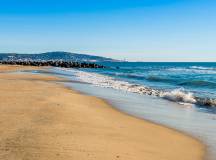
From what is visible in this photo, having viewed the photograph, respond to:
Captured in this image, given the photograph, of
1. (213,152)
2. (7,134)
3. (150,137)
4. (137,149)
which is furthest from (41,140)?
(213,152)

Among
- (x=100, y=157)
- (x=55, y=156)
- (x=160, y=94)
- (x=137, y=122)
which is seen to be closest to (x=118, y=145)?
(x=100, y=157)

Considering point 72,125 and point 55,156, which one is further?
point 72,125

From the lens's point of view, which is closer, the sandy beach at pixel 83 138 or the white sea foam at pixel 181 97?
the sandy beach at pixel 83 138

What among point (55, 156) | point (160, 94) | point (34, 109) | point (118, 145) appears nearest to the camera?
point (55, 156)

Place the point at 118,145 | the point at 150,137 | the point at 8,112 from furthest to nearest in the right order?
the point at 8,112, the point at 150,137, the point at 118,145

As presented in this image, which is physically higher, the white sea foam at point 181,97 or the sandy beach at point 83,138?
the sandy beach at point 83,138

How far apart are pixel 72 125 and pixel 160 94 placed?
14697 mm

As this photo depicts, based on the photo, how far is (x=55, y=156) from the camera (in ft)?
23.4

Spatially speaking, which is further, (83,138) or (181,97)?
(181,97)

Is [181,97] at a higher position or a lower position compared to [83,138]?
lower

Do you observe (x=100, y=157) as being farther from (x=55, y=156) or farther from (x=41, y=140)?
(x=41, y=140)

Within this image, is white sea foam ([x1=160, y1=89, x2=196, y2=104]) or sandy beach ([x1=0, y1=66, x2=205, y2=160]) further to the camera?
white sea foam ([x1=160, y1=89, x2=196, y2=104])

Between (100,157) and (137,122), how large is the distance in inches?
200

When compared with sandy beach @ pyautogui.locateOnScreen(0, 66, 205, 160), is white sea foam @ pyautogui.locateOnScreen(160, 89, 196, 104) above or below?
below
